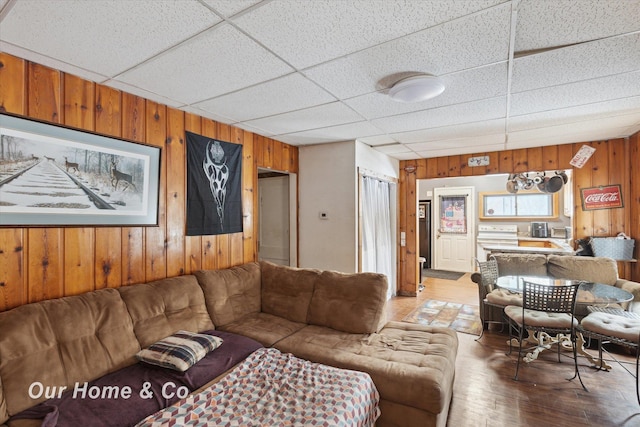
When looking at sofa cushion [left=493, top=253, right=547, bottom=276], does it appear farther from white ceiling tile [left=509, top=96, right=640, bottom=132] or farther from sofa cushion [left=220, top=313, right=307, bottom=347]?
sofa cushion [left=220, top=313, right=307, bottom=347]

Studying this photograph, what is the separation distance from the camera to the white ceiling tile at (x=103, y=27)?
1.39 meters

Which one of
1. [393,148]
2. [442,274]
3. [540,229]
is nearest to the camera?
[393,148]

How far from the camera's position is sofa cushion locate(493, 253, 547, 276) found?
392cm

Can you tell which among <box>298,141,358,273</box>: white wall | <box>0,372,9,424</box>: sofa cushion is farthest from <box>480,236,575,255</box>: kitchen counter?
<box>0,372,9,424</box>: sofa cushion

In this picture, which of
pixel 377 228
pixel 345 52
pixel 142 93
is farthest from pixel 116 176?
pixel 377 228

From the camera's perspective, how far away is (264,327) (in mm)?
2643

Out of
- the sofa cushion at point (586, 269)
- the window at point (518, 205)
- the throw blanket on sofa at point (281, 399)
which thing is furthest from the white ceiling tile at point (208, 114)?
the window at point (518, 205)

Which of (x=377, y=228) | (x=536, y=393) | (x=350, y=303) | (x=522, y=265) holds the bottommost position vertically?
(x=536, y=393)

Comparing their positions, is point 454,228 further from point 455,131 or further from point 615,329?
point 615,329

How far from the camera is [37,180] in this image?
1921 mm

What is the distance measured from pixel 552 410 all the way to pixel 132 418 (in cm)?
275

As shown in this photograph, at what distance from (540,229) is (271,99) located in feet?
21.8

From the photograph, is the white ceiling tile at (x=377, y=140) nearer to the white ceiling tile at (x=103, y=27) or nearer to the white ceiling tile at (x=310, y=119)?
the white ceiling tile at (x=310, y=119)

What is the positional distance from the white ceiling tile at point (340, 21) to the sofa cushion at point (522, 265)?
359 centimetres
